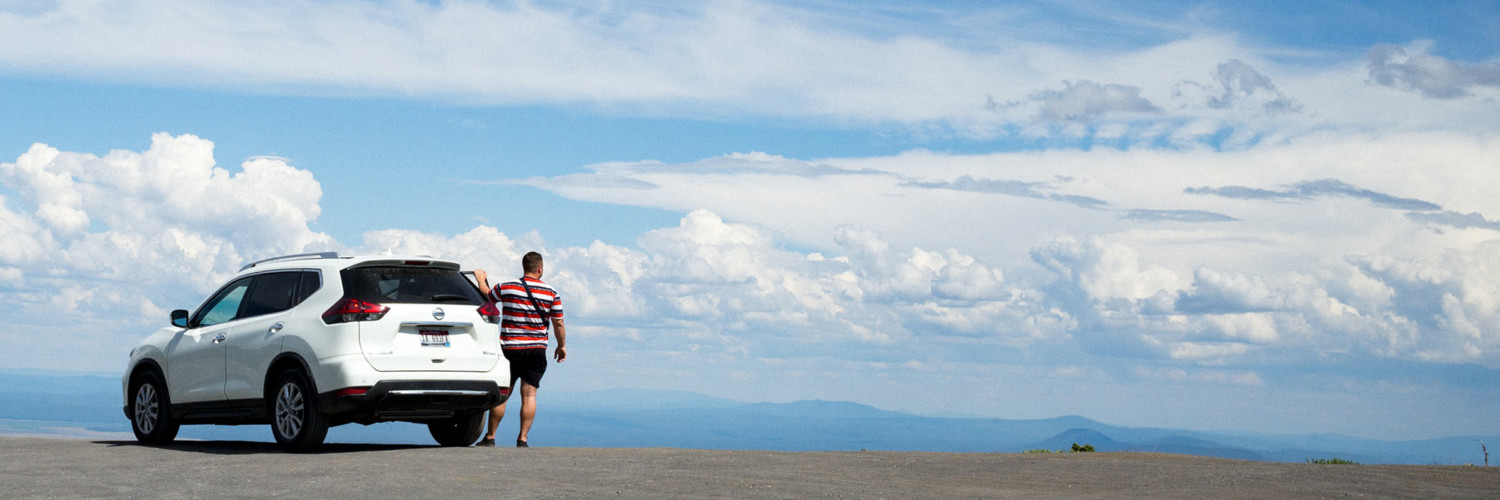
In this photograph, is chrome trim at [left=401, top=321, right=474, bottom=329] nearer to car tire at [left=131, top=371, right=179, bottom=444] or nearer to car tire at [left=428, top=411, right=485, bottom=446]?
car tire at [left=428, top=411, right=485, bottom=446]

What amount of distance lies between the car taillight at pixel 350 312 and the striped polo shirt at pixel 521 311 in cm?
137

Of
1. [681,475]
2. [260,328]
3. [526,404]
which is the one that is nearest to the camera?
[681,475]

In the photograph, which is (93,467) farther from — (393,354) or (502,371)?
(502,371)

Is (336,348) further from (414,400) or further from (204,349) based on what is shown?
(204,349)

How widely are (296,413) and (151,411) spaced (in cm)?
248

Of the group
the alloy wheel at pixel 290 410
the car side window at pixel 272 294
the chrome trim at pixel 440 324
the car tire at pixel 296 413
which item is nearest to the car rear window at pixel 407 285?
the chrome trim at pixel 440 324

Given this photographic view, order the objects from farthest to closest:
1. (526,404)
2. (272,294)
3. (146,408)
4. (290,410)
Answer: (146,408) < (526,404) < (272,294) < (290,410)

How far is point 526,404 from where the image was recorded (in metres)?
13.4

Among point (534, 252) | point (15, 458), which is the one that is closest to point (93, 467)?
point (15, 458)

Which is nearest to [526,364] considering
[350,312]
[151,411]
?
[350,312]

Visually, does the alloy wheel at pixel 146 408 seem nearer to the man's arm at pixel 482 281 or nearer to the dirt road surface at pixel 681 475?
the dirt road surface at pixel 681 475

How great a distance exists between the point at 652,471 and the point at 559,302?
123 inches

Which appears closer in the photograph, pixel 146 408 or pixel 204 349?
pixel 204 349

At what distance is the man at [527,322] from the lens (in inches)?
516
